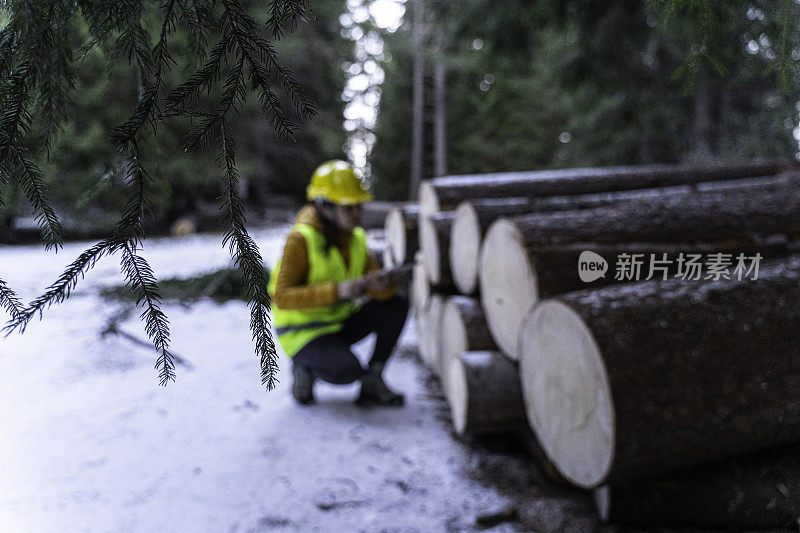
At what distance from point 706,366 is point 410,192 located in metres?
14.3

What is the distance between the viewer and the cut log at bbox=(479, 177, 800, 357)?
211 cm

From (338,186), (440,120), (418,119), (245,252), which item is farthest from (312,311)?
(418,119)

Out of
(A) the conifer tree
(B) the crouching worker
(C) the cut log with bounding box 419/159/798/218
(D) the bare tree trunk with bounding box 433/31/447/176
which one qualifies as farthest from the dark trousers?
(D) the bare tree trunk with bounding box 433/31/447/176

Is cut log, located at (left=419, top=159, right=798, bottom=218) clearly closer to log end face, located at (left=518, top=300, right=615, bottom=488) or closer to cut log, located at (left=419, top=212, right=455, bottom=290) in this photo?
cut log, located at (left=419, top=212, right=455, bottom=290)

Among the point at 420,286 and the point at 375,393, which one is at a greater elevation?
the point at 420,286

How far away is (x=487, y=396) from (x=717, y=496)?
38.4 inches

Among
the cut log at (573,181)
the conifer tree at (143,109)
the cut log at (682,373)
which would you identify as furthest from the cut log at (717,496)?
the cut log at (573,181)

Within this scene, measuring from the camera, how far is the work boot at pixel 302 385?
9.65 feet

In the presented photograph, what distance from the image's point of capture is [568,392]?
1.77m

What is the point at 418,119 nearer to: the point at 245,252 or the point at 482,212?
the point at 482,212

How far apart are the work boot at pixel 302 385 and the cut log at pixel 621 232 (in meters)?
1.25

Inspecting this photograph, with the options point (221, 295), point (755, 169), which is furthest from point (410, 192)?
point (755, 169)

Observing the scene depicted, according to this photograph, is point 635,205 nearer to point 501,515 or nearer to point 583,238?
point 583,238

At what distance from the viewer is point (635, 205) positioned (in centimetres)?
241
